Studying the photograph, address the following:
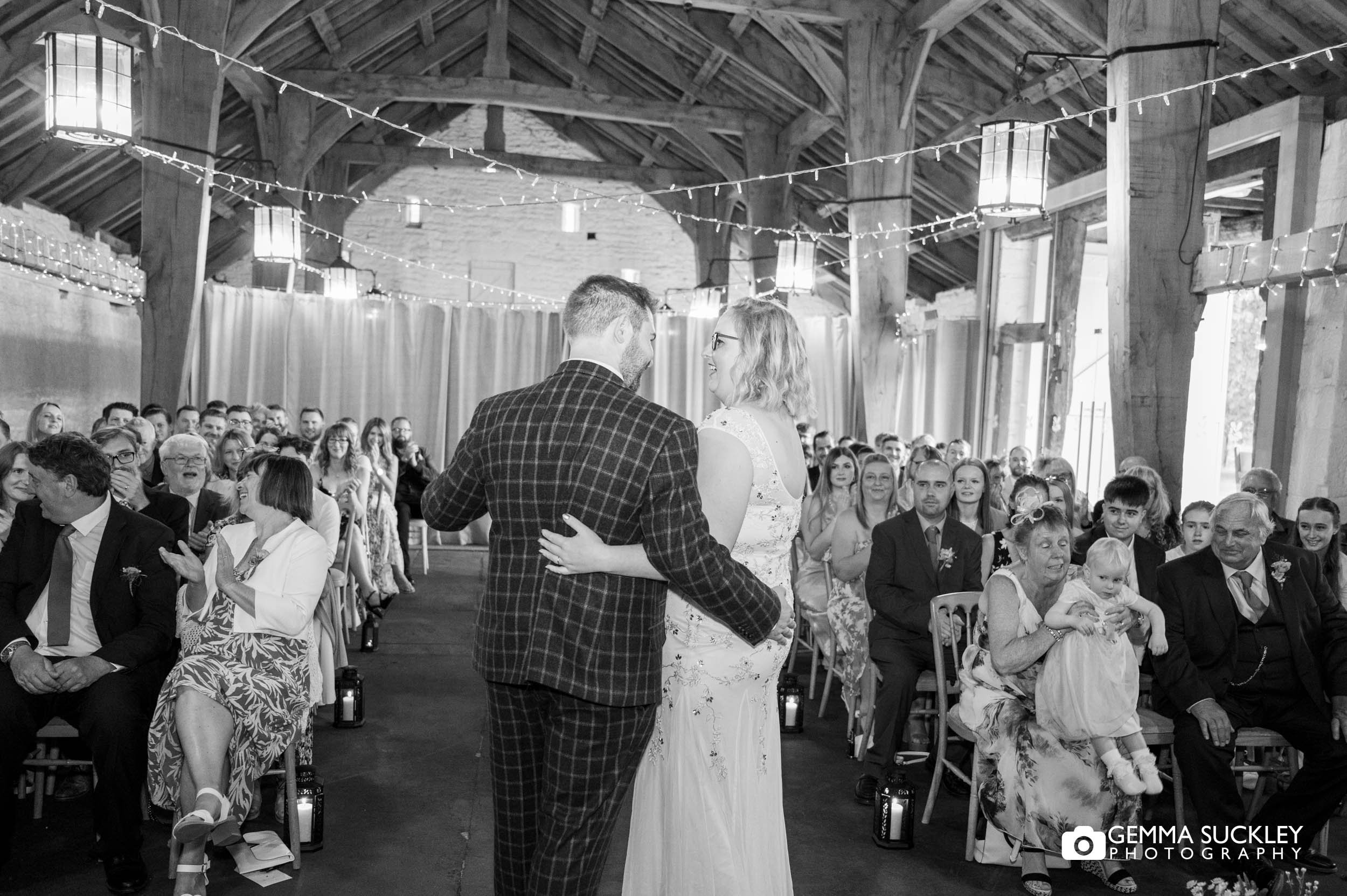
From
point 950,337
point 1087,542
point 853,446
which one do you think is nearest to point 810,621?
point 1087,542

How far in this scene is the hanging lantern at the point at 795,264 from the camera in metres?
9.88

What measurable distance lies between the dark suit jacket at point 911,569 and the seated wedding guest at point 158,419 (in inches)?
171

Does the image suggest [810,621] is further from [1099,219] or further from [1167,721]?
[1099,219]

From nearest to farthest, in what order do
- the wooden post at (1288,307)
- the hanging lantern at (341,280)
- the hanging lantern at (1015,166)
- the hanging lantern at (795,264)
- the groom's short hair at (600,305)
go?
the groom's short hair at (600,305) → the hanging lantern at (1015,166) → the wooden post at (1288,307) → the hanging lantern at (795,264) → the hanging lantern at (341,280)

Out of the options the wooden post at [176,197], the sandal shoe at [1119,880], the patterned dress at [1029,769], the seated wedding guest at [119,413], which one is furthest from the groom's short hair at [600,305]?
the wooden post at [176,197]

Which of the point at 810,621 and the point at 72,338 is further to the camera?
the point at 72,338

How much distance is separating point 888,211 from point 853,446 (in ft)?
8.55

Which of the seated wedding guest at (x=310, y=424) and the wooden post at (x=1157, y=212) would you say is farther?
the seated wedding guest at (x=310, y=424)

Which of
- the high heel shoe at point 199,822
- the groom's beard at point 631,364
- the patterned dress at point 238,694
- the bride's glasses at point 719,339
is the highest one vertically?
the bride's glasses at point 719,339

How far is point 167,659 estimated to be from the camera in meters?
3.47

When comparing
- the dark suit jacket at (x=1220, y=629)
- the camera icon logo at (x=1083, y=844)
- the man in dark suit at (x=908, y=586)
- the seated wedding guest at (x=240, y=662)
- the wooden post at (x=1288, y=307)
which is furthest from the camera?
the wooden post at (x=1288, y=307)

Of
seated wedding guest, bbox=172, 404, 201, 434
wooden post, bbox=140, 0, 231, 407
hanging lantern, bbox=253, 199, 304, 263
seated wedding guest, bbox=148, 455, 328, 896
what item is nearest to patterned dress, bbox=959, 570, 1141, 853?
seated wedding guest, bbox=148, 455, 328, 896

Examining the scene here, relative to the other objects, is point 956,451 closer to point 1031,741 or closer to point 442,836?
point 1031,741

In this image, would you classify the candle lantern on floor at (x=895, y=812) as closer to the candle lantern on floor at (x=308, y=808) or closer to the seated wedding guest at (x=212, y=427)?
the candle lantern on floor at (x=308, y=808)
